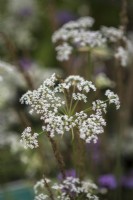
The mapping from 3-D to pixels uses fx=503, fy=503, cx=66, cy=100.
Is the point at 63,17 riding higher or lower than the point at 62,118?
higher

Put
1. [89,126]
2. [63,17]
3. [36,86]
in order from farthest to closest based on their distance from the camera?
1. [63,17]
2. [36,86]
3. [89,126]

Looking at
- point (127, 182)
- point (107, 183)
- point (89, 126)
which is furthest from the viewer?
point (127, 182)

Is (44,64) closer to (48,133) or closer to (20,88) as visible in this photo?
(20,88)

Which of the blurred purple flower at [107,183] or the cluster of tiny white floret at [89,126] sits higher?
the blurred purple flower at [107,183]

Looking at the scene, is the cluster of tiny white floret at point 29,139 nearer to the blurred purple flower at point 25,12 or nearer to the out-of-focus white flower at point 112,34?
the out-of-focus white flower at point 112,34

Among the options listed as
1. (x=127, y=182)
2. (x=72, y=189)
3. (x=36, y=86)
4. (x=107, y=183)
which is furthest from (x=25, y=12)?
(x=72, y=189)

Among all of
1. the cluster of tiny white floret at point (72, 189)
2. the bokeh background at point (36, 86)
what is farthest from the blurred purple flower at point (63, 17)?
the cluster of tiny white floret at point (72, 189)

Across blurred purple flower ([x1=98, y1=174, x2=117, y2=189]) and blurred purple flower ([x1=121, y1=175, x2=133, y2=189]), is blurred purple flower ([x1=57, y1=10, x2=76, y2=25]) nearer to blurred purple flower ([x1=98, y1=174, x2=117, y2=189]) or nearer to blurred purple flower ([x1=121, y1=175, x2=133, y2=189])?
blurred purple flower ([x1=121, y1=175, x2=133, y2=189])

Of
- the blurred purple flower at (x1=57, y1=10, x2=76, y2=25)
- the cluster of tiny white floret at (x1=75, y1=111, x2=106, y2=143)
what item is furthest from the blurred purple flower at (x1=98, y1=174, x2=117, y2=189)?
the blurred purple flower at (x1=57, y1=10, x2=76, y2=25)

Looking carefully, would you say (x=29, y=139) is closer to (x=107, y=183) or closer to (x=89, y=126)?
(x=89, y=126)

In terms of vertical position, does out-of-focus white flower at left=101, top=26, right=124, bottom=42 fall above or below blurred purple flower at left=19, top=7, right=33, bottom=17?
below
